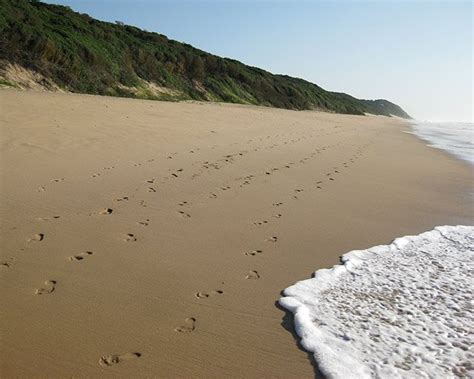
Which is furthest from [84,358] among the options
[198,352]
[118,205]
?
[118,205]

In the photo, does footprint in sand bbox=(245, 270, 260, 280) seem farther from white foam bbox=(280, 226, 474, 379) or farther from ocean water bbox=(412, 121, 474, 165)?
ocean water bbox=(412, 121, 474, 165)

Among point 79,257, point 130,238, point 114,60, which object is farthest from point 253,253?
point 114,60

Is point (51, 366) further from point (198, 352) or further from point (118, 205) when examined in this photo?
point (118, 205)

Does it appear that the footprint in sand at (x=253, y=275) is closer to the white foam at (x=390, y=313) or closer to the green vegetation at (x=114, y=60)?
the white foam at (x=390, y=313)

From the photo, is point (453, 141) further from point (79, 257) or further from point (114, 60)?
point (114, 60)

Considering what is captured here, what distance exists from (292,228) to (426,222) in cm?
174

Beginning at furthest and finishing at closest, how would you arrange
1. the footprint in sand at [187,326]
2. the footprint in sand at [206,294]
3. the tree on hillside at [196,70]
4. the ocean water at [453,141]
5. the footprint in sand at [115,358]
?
the tree on hillside at [196,70] < the ocean water at [453,141] < the footprint in sand at [206,294] < the footprint in sand at [187,326] < the footprint in sand at [115,358]

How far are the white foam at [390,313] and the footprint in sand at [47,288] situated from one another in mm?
1565

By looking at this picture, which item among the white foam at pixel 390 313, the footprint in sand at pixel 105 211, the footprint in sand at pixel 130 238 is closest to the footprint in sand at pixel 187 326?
the white foam at pixel 390 313

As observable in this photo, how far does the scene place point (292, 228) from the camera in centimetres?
450

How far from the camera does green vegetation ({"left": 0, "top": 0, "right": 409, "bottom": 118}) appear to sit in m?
19.8

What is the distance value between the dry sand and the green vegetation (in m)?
12.9

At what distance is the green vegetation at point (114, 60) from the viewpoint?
19812mm

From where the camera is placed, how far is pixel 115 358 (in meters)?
2.25
